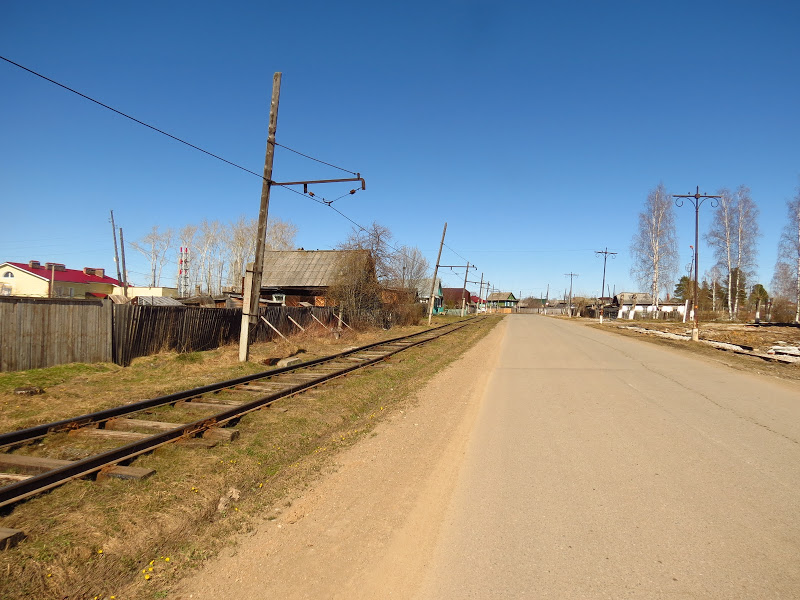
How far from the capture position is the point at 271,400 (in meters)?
8.80

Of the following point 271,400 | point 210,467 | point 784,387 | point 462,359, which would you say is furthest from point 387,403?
point 784,387

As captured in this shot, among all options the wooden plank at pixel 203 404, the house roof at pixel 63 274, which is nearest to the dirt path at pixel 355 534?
the wooden plank at pixel 203 404

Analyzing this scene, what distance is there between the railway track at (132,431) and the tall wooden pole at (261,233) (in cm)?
278

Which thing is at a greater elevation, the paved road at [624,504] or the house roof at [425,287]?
the house roof at [425,287]

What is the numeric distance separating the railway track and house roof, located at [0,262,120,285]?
67.4 meters

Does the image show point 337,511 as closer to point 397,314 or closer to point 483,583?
point 483,583

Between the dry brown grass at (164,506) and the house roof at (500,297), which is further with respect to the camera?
the house roof at (500,297)

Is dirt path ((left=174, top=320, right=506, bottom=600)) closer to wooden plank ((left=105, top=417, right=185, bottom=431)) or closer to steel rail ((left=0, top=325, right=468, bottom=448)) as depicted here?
wooden plank ((left=105, top=417, right=185, bottom=431))

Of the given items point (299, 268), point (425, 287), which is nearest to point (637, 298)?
point (425, 287)

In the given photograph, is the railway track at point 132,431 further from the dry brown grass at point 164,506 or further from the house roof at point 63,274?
the house roof at point 63,274

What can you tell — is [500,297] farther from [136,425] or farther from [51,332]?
[136,425]

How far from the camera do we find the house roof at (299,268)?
36.2 metres

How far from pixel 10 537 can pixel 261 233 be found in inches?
446

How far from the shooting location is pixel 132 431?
6.78 meters
